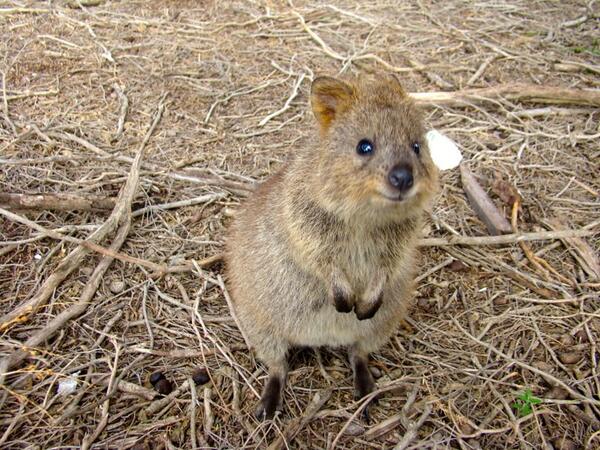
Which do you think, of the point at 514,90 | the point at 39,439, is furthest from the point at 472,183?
the point at 39,439

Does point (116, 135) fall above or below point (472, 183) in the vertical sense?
above

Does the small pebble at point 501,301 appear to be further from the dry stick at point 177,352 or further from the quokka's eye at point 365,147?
the dry stick at point 177,352

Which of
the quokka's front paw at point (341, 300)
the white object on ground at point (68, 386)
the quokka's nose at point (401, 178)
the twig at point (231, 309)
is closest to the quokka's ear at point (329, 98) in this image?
the quokka's nose at point (401, 178)

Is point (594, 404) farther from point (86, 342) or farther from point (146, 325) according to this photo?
point (86, 342)

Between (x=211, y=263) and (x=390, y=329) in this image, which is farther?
(x=211, y=263)

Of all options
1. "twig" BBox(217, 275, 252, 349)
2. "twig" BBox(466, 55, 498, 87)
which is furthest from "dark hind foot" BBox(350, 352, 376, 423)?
"twig" BBox(466, 55, 498, 87)
